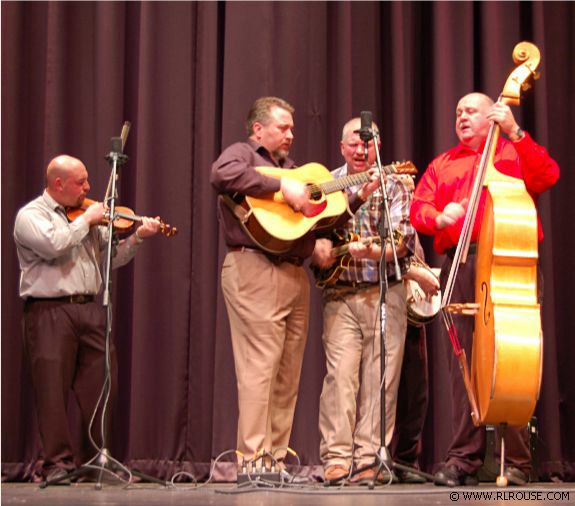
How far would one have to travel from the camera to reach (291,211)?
13.8 feet

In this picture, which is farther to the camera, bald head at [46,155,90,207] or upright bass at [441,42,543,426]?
bald head at [46,155,90,207]

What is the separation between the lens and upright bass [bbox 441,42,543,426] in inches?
137

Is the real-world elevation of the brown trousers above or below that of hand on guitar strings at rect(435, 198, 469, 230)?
below

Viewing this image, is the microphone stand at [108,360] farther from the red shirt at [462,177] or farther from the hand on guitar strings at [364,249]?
the red shirt at [462,177]

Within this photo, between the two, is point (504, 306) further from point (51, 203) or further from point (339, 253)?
point (51, 203)

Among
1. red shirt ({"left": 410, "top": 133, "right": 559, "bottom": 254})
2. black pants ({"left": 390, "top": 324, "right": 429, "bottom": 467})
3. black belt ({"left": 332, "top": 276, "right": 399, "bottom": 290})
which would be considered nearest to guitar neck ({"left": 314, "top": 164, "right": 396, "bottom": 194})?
red shirt ({"left": 410, "top": 133, "right": 559, "bottom": 254})

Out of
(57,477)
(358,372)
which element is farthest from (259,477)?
(57,477)

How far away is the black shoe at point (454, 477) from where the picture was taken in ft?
13.8

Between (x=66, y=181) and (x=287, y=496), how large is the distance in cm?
204

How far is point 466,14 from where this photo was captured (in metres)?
5.60

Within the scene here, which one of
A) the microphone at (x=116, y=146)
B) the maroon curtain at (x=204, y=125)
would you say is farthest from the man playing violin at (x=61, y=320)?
the maroon curtain at (x=204, y=125)

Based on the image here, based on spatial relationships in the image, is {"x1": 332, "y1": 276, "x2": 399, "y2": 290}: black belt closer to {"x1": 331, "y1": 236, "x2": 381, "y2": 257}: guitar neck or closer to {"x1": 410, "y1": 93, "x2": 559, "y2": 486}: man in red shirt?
{"x1": 331, "y1": 236, "x2": 381, "y2": 257}: guitar neck

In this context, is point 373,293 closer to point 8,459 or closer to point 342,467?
point 342,467

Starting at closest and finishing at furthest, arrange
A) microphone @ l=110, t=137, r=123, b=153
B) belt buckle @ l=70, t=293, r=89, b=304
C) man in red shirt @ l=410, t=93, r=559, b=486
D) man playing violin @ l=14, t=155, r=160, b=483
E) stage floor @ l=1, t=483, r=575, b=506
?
stage floor @ l=1, t=483, r=575, b=506 → man in red shirt @ l=410, t=93, r=559, b=486 → microphone @ l=110, t=137, r=123, b=153 → man playing violin @ l=14, t=155, r=160, b=483 → belt buckle @ l=70, t=293, r=89, b=304
